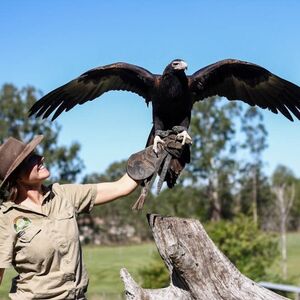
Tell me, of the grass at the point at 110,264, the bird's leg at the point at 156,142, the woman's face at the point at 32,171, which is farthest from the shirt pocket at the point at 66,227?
the grass at the point at 110,264

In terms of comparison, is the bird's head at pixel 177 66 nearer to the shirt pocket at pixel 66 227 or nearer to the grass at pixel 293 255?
the shirt pocket at pixel 66 227

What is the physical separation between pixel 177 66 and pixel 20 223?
1612 mm

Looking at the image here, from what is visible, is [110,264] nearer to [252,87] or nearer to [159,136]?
[252,87]

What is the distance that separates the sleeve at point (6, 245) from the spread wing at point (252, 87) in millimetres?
1978

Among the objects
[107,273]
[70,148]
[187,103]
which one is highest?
[70,148]

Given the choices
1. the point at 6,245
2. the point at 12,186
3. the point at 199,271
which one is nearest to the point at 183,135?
the point at 199,271

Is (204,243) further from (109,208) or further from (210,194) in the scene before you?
(109,208)

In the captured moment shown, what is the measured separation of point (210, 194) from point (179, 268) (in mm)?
33521

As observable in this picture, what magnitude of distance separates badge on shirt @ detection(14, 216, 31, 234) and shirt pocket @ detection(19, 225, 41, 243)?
0.05ft

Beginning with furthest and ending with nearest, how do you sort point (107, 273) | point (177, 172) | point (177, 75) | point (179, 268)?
1. point (107, 273)
2. point (177, 75)
3. point (177, 172)
4. point (179, 268)

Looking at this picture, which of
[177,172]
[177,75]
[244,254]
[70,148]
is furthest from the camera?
[70,148]

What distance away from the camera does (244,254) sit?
15.9 metres

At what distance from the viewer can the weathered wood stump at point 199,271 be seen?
341cm

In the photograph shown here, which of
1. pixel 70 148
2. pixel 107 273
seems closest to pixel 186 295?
pixel 107 273
